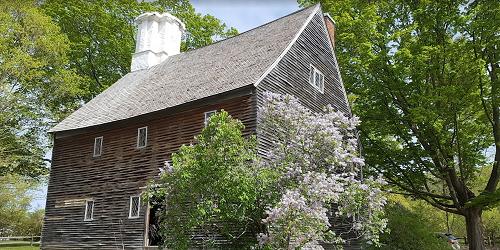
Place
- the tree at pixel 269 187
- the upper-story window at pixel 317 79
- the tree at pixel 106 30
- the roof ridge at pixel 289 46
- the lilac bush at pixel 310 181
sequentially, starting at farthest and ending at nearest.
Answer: the tree at pixel 106 30
the upper-story window at pixel 317 79
the roof ridge at pixel 289 46
the tree at pixel 269 187
the lilac bush at pixel 310 181

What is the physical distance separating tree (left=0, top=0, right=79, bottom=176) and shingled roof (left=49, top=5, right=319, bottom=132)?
7126 millimetres

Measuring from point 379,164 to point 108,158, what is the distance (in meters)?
13.4

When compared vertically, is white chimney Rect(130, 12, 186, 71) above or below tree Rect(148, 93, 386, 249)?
above

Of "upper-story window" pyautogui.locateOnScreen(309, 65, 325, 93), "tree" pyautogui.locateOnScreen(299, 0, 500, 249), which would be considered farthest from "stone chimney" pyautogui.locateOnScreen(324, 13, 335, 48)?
"upper-story window" pyautogui.locateOnScreen(309, 65, 325, 93)

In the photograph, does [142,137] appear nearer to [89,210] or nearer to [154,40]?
[89,210]

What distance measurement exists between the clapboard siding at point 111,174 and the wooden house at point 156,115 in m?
0.04

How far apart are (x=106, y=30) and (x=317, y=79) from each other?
20954 millimetres

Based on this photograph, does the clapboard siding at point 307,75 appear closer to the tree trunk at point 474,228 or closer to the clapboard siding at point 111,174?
the clapboard siding at point 111,174

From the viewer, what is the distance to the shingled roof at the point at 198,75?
1902 centimetres

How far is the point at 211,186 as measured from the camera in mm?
12445

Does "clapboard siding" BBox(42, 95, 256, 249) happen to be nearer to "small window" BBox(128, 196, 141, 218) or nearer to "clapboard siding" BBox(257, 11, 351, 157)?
"small window" BBox(128, 196, 141, 218)

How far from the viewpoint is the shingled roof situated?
1902cm

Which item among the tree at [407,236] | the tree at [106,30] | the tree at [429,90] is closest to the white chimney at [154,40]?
the tree at [106,30]

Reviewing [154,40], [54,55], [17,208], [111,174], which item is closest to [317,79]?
[111,174]
